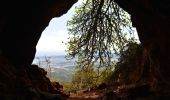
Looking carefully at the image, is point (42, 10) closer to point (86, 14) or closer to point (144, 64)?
point (86, 14)

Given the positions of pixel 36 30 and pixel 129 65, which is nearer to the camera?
pixel 36 30

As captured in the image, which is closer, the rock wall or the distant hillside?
the rock wall

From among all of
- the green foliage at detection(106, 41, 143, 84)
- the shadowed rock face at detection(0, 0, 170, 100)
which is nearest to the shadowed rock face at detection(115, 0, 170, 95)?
the shadowed rock face at detection(0, 0, 170, 100)

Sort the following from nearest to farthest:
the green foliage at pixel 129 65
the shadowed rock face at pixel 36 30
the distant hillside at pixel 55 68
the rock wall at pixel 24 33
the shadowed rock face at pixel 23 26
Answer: the rock wall at pixel 24 33
the shadowed rock face at pixel 36 30
the shadowed rock face at pixel 23 26
the green foliage at pixel 129 65
the distant hillside at pixel 55 68

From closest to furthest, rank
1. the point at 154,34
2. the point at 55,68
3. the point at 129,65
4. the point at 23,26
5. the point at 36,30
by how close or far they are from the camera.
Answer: the point at 154,34, the point at 23,26, the point at 36,30, the point at 129,65, the point at 55,68

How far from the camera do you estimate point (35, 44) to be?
1861cm

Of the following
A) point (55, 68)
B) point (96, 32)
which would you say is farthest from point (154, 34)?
point (55, 68)

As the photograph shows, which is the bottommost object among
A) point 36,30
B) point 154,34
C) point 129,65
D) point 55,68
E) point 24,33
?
point 129,65

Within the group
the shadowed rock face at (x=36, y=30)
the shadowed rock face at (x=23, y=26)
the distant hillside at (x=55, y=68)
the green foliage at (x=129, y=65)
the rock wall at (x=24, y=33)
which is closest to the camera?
the rock wall at (x=24, y=33)

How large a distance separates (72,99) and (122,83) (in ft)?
21.5

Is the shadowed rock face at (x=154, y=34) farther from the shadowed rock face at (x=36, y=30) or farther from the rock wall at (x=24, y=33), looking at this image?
the rock wall at (x=24, y=33)

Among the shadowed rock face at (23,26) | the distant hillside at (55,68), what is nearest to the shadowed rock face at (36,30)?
the shadowed rock face at (23,26)

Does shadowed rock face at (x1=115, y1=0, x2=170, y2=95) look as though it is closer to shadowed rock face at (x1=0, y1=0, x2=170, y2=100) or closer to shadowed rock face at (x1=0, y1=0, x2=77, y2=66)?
shadowed rock face at (x1=0, y1=0, x2=170, y2=100)

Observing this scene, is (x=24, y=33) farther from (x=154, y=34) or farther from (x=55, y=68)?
(x=55, y=68)
